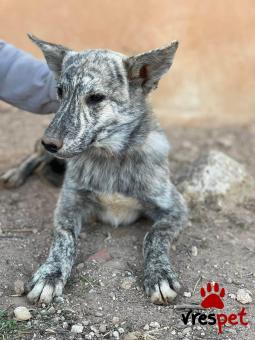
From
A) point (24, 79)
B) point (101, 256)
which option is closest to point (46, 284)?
point (101, 256)

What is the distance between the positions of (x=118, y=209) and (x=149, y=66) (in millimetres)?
1172

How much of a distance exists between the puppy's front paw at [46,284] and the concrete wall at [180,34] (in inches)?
143

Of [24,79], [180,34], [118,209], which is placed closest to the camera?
[118,209]

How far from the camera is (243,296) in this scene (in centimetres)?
360

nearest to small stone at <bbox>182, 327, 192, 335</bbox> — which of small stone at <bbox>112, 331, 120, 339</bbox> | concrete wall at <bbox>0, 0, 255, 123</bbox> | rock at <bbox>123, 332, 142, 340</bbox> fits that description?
rock at <bbox>123, 332, 142, 340</bbox>

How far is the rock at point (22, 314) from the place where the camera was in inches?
129

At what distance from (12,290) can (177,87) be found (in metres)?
4.12

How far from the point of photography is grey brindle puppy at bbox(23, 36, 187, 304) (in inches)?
142

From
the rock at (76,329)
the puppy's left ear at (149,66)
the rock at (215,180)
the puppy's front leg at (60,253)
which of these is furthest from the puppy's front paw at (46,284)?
the rock at (215,180)

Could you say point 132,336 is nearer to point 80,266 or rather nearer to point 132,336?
point 132,336

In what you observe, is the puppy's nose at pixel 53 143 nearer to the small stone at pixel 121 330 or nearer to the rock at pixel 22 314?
the rock at pixel 22 314

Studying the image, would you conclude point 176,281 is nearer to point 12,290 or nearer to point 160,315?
point 160,315

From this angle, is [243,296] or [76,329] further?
[243,296]

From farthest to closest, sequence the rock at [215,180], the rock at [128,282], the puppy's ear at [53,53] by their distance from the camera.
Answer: the rock at [215,180] < the puppy's ear at [53,53] < the rock at [128,282]
